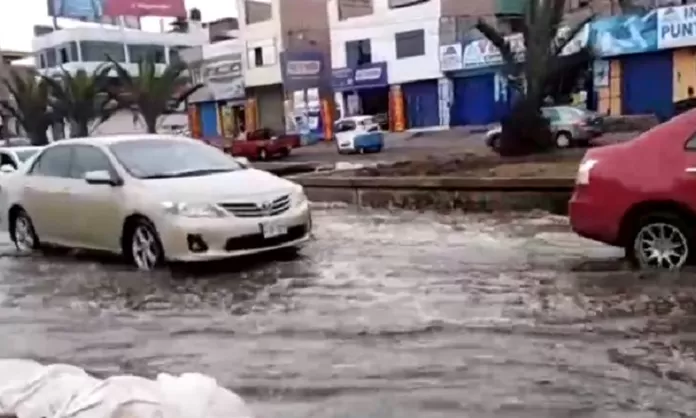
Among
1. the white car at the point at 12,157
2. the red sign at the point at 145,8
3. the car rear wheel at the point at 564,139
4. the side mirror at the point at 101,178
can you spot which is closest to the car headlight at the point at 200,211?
the side mirror at the point at 101,178

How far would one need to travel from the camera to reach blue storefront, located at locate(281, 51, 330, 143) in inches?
1871

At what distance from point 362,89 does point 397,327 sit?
132 ft

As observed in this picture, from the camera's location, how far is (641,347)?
17.6 feet

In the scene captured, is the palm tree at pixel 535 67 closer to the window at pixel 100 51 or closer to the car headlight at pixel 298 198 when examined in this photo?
the car headlight at pixel 298 198

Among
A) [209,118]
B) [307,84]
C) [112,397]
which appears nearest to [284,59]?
[307,84]

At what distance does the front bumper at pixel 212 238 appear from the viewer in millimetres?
8477

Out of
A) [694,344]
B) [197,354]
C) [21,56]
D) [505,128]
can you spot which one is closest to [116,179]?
[197,354]

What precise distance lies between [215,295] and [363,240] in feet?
10.4

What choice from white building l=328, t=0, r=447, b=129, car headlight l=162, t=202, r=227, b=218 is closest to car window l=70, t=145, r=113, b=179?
car headlight l=162, t=202, r=227, b=218

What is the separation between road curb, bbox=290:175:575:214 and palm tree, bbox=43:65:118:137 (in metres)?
27.4

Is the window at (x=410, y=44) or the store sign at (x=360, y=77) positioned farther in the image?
the store sign at (x=360, y=77)

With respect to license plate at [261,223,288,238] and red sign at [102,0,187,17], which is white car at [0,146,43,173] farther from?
red sign at [102,0,187,17]

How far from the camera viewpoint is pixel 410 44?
43.2 meters

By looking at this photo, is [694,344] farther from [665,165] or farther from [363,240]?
[363,240]
